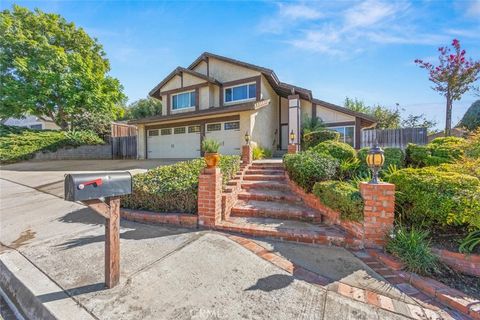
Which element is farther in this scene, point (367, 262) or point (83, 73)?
point (83, 73)

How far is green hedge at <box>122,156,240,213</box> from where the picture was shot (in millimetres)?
4566

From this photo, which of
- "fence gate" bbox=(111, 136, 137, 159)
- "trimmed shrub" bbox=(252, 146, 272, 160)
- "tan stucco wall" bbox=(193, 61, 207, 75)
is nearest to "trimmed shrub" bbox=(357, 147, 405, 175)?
"trimmed shrub" bbox=(252, 146, 272, 160)

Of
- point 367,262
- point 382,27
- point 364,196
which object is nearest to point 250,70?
point 382,27

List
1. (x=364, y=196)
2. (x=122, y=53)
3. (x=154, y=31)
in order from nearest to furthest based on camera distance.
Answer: (x=364, y=196), (x=154, y=31), (x=122, y=53)

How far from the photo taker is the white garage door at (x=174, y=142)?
528 inches

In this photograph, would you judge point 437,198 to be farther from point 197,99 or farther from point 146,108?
point 146,108

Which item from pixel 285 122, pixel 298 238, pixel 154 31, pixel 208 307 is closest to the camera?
pixel 208 307

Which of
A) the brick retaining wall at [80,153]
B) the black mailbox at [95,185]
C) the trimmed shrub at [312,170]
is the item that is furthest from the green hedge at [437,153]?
the brick retaining wall at [80,153]

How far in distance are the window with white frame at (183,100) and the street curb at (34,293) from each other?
12.6 metres

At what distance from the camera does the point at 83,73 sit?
1712cm

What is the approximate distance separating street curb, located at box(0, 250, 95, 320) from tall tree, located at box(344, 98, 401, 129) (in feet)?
82.4

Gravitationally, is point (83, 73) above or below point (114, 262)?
above

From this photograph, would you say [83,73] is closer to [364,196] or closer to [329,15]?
[329,15]

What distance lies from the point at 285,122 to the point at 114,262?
13536 mm
